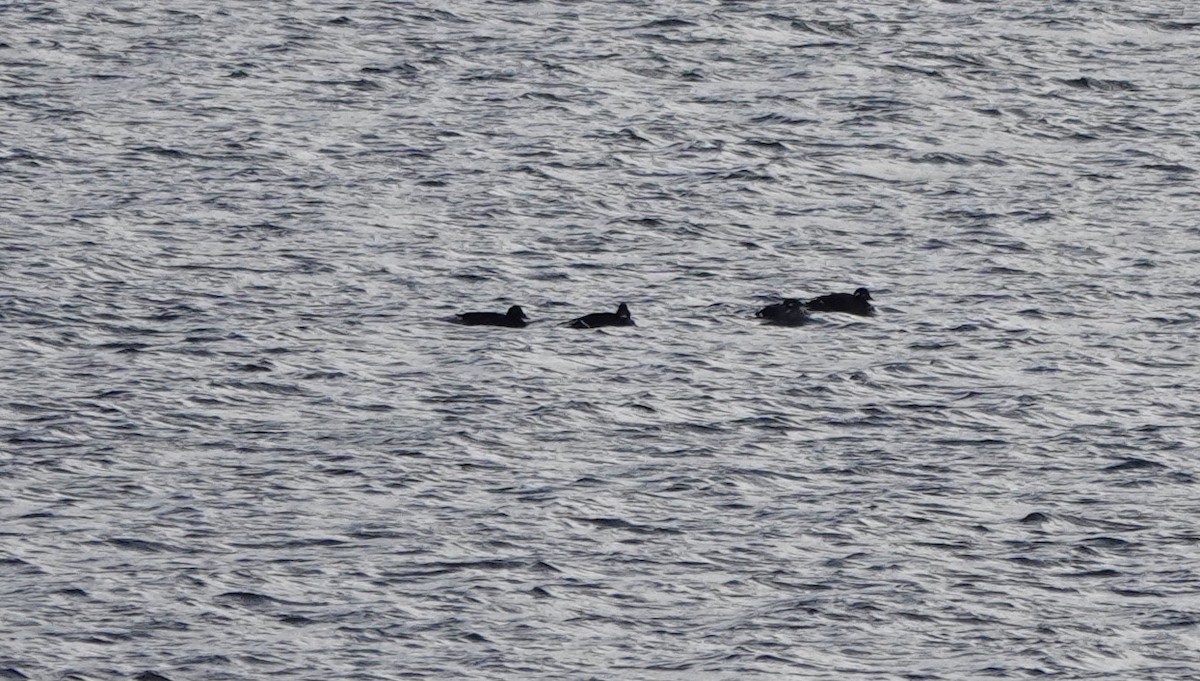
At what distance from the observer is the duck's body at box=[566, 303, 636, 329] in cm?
3581

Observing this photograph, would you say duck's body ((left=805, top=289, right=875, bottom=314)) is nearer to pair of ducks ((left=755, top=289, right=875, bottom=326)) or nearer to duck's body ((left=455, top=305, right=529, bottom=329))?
pair of ducks ((left=755, top=289, right=875, bottom=326))

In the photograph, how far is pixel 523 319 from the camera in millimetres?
36312

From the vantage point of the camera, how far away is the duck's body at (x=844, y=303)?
36938 mm

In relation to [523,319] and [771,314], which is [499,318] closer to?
[523,319]

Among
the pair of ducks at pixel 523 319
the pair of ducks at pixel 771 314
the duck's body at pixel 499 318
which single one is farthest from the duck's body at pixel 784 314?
the duck's body at pixel 499 318

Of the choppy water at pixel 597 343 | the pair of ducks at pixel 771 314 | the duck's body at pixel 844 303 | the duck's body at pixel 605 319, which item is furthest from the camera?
the duck's body at pixel 844 303

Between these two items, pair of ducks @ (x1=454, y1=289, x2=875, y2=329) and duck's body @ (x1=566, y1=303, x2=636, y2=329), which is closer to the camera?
duck's body @ (x1=566, y1=303, x2=636, y2=329)

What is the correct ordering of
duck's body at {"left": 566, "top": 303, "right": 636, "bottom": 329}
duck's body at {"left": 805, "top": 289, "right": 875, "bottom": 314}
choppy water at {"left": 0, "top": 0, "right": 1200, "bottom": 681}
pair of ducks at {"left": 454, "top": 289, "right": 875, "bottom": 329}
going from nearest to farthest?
choppy water at {"left": 0, "top": 0, "right": 1200, "bottom": 681} → duck's body at {"left": 566, "top": 303, "right": 636, "bottom": 329} → pair of ducks at {"left": 454, "top": 289, "right": 875, "bottom": 329} → duck's body at {"left": 805, "top": 289, "right": 875, "bottom": 314}

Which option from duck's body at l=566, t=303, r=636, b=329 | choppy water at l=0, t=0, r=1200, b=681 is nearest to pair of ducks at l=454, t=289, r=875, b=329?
duck's body at l=566, t=303, r=636, b=329

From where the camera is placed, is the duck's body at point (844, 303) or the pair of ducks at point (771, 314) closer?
the pair of ducks at point (771, 314)

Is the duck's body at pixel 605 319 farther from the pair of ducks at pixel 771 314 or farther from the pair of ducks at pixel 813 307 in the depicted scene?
the pair of ducks at pixel 813 307

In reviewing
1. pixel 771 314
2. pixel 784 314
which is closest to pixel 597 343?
pixel 771 314

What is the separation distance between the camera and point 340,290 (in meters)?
37.9

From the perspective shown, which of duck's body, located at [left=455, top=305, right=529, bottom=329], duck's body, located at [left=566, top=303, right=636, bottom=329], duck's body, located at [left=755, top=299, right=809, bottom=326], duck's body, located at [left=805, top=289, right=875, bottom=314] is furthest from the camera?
duck's body, located at [left=805, top=289, right=875, bottom=314]
